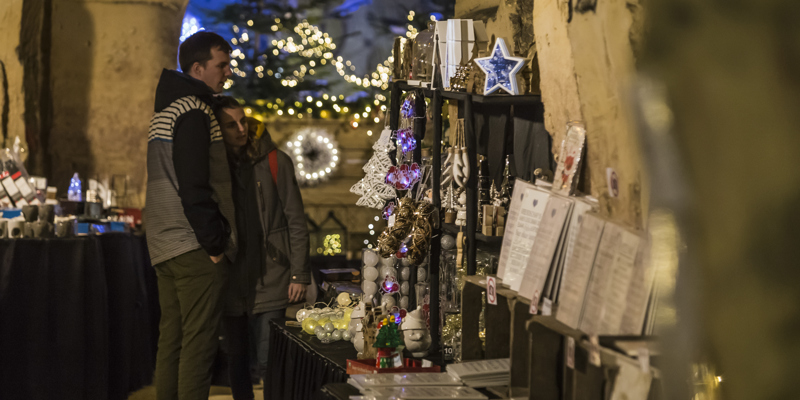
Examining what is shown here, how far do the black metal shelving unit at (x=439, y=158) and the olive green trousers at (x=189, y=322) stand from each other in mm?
840

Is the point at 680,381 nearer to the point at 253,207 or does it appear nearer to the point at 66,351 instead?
the point at 253,207

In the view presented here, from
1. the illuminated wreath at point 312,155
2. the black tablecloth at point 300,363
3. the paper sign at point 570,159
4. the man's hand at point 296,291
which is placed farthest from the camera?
the illuminated wreath at point 312,155

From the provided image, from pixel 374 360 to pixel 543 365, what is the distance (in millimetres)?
725

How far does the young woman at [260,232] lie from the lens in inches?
114

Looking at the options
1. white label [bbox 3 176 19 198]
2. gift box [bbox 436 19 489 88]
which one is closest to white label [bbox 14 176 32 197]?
white label [bbox 3 176 19 198]

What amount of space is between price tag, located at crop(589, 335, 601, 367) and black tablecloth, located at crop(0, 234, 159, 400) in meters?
2.92

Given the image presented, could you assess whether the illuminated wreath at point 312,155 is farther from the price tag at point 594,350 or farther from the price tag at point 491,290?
the price tag at point 594,350

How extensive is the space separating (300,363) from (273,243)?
0.68 meters

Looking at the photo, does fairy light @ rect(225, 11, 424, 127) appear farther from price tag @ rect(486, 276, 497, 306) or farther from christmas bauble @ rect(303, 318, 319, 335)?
price tag @ rect(486, 276, 497, 306)

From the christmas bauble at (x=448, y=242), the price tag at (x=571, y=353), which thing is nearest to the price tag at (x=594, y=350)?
the price tag at (x=571, y=353)

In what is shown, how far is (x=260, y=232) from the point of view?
9.68 feet

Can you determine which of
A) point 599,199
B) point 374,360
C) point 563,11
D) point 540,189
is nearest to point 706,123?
point 599,199

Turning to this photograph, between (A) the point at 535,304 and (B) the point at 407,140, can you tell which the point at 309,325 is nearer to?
(B) the point at 407,140

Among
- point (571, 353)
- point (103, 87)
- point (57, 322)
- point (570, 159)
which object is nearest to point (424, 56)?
point (570, 159)
